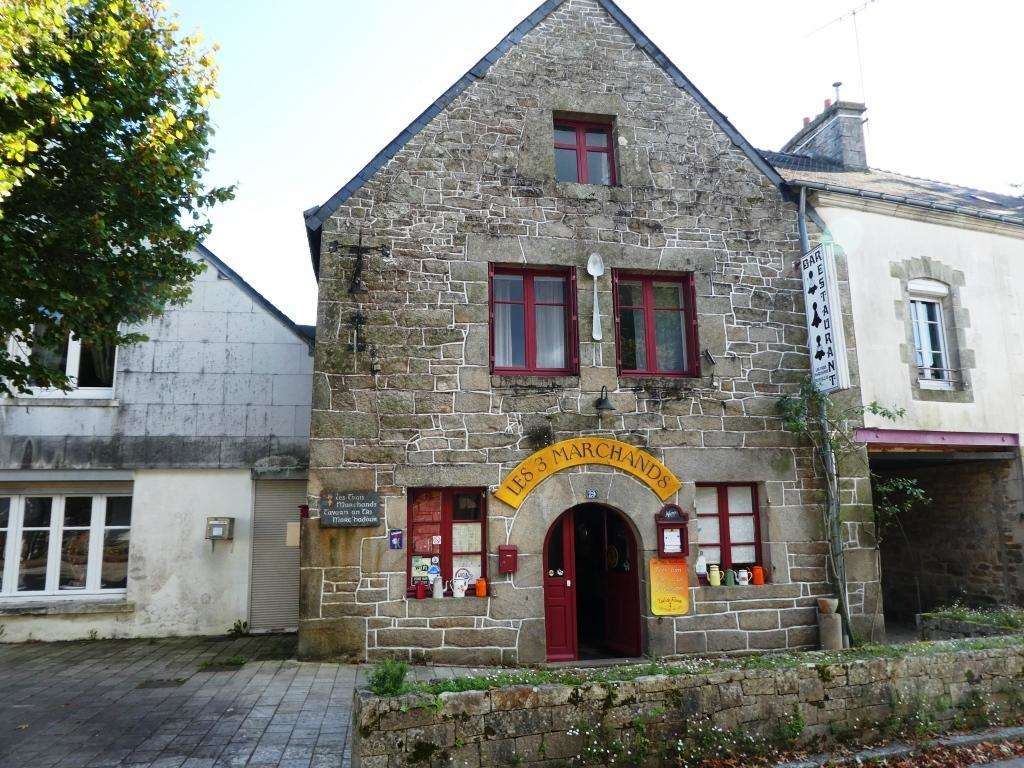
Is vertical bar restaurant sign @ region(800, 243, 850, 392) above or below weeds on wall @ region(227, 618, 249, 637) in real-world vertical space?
above

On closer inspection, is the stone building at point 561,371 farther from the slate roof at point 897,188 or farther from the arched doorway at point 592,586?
the slate roof at point 897,188

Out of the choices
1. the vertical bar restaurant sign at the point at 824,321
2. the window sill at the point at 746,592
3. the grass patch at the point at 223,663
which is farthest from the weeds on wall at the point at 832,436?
the grass patch at the point at 223,663

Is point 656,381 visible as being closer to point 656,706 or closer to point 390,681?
point 656,706

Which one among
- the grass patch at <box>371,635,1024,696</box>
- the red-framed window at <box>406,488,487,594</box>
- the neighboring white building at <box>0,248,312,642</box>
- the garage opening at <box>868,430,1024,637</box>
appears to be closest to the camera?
the grass patch at <box>371,635,1024,696</box>

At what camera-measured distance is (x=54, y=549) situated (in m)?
10.4

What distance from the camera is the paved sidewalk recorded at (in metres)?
5.42

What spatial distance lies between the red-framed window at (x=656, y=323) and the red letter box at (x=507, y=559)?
8.71 feet

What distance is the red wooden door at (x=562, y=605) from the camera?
876 centimetres

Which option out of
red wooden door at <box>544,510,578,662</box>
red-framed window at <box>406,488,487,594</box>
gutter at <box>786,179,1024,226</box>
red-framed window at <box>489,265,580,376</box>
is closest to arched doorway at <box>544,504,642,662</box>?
red wooden door at <box>544,510,578,662</box>

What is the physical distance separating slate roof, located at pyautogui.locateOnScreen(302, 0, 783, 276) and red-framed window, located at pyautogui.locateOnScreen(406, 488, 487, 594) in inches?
139

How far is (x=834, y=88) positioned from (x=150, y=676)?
14.4m

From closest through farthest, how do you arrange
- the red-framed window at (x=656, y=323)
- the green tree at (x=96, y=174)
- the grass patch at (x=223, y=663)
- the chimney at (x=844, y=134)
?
the green tree at (x=96, y=174), the grass patch at (x=223, y=663), the red-framed window at (x=656, y=323), the chimney at (x=844, y=134)

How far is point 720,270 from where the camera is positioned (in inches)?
384

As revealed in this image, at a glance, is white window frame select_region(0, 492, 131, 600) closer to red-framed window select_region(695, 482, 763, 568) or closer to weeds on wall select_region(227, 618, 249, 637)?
weeds on wall select_region(227, 618, 249, 637)
